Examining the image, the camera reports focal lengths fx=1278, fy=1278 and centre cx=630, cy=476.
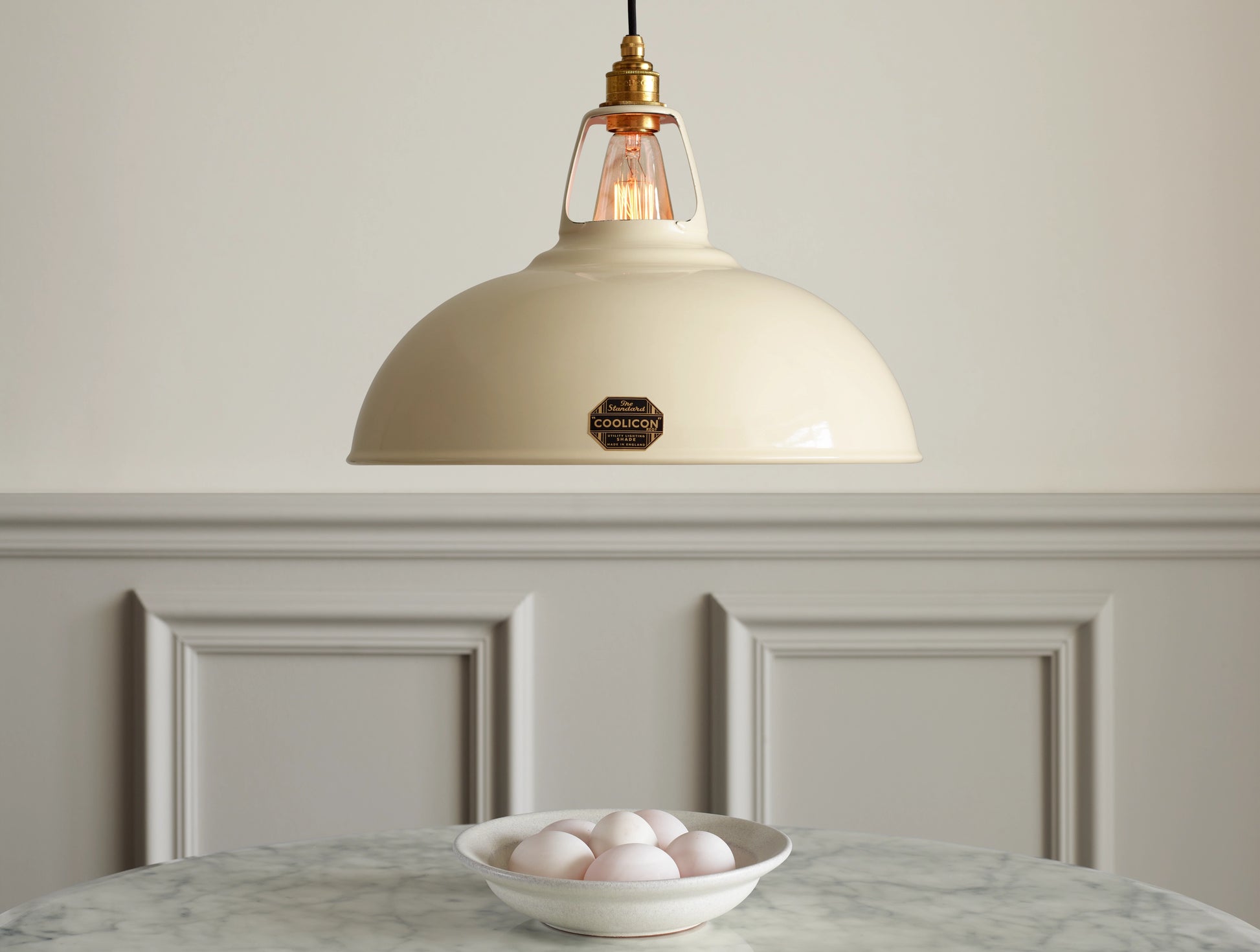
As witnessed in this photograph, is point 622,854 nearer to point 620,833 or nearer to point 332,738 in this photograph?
point 620,833

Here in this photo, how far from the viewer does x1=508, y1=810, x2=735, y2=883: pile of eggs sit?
0.80 m

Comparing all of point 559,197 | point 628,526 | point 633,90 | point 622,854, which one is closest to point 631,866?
point 622,854

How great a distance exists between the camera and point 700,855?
0.84 m

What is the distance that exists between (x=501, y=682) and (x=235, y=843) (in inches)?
15.6

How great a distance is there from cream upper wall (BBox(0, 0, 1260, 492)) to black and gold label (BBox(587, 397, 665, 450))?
103 centimetres

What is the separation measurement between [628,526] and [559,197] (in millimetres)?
428

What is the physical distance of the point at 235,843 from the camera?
5.25ft

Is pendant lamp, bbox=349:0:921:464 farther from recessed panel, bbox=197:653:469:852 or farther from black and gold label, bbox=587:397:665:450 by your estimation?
recessed panel, bbox=197:653:469:852

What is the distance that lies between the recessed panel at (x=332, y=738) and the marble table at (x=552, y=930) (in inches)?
20.8

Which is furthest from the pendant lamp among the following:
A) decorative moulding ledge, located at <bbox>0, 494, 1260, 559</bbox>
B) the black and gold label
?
decorative moulding ledge, located at <bbox>0, 494, 1260, 559</bbox>

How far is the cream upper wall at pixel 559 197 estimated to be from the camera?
1.59 m

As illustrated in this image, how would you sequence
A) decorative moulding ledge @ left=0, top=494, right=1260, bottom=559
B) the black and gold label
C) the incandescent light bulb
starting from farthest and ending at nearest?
1. decorative moulding ledge @ left=0, top=494, right=1260, bottom=559
2. the incandescent light bulb
3. the black and gold label

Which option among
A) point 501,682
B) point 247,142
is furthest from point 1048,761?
point 247,142

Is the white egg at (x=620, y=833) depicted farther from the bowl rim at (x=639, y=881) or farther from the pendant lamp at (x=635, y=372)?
the pendant lamp at (x=635, y=372)
